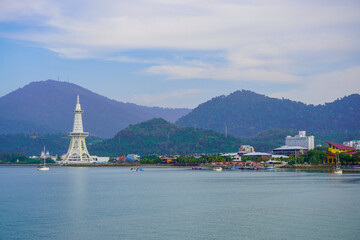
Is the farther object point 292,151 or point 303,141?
point 303,141

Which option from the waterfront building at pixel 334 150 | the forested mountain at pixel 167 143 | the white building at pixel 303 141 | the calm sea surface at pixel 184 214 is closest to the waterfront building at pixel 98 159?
the forested mountain at pixel 167 143

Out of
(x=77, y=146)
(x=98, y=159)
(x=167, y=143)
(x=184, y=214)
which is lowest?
(x=184, y=214)

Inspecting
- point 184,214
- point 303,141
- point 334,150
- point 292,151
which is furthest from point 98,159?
point 184,214

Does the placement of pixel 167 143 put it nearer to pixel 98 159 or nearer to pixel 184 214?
pixel 98 159

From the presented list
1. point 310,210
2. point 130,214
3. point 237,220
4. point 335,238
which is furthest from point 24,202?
point 335,238

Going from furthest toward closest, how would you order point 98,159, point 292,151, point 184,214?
point 98,159 → point 292,151 → point 184,214

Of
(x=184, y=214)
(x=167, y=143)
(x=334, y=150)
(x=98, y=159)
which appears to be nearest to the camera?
(x=184, y=214)

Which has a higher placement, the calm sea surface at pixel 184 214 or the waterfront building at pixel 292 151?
the waterfront building at pixel 292 151

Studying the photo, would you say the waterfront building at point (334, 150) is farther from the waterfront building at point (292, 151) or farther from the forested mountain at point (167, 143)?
the forested mountain at point (167, 143)

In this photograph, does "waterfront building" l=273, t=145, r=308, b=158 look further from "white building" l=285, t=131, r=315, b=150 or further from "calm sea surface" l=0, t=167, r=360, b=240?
"calm sea surface" l=0, t=167, r=360, b=240

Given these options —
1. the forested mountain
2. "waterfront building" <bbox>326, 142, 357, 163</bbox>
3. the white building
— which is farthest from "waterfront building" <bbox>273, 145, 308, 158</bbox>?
the forested mountain

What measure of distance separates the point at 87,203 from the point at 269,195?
15.7 m

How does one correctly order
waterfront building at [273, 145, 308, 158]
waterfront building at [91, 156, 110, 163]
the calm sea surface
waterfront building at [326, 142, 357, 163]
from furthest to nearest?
1. waterfront building at [91, 156, 110, 163]
2. waterfront building at [273, 145, 308, 158]
3. waterfront building at [326, 142, 357, 163]
4. the calm sea surface

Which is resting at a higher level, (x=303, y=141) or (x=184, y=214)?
(x=303, y=141)
